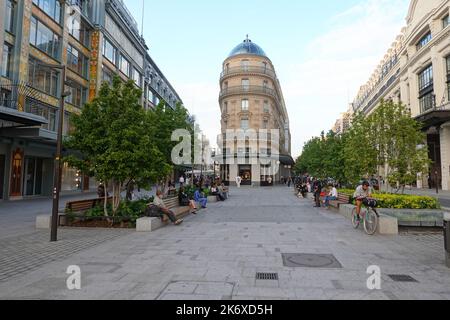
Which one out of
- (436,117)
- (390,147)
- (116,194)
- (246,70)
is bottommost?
(116,194)

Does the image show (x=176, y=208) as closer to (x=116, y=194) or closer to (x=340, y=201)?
(x=116, y=194)

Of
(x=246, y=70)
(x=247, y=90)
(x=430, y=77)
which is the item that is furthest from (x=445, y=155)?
(x=246, y=70)

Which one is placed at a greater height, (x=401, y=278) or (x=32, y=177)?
(x=32, y=177)

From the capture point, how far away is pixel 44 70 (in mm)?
24406

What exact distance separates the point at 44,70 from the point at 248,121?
29.7 m

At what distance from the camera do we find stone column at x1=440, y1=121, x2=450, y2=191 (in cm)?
3406

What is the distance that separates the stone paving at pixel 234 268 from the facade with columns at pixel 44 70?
9440 mm

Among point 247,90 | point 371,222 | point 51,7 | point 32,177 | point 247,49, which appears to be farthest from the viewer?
point 247,49

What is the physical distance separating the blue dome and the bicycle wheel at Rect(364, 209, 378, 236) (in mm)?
44133

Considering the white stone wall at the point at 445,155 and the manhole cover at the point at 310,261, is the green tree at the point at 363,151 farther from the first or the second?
the white stone wall at the point at 445,155

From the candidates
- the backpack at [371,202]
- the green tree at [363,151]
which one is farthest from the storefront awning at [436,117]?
the backpack at [371,202]

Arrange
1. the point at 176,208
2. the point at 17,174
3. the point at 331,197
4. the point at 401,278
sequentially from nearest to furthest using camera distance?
the point at 401,278, the point at 176,208, the point at 331,197, the point at 17,174

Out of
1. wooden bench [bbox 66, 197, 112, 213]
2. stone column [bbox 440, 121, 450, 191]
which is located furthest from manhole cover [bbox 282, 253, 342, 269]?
stone column [bbox 440, 121, 450, 191]
